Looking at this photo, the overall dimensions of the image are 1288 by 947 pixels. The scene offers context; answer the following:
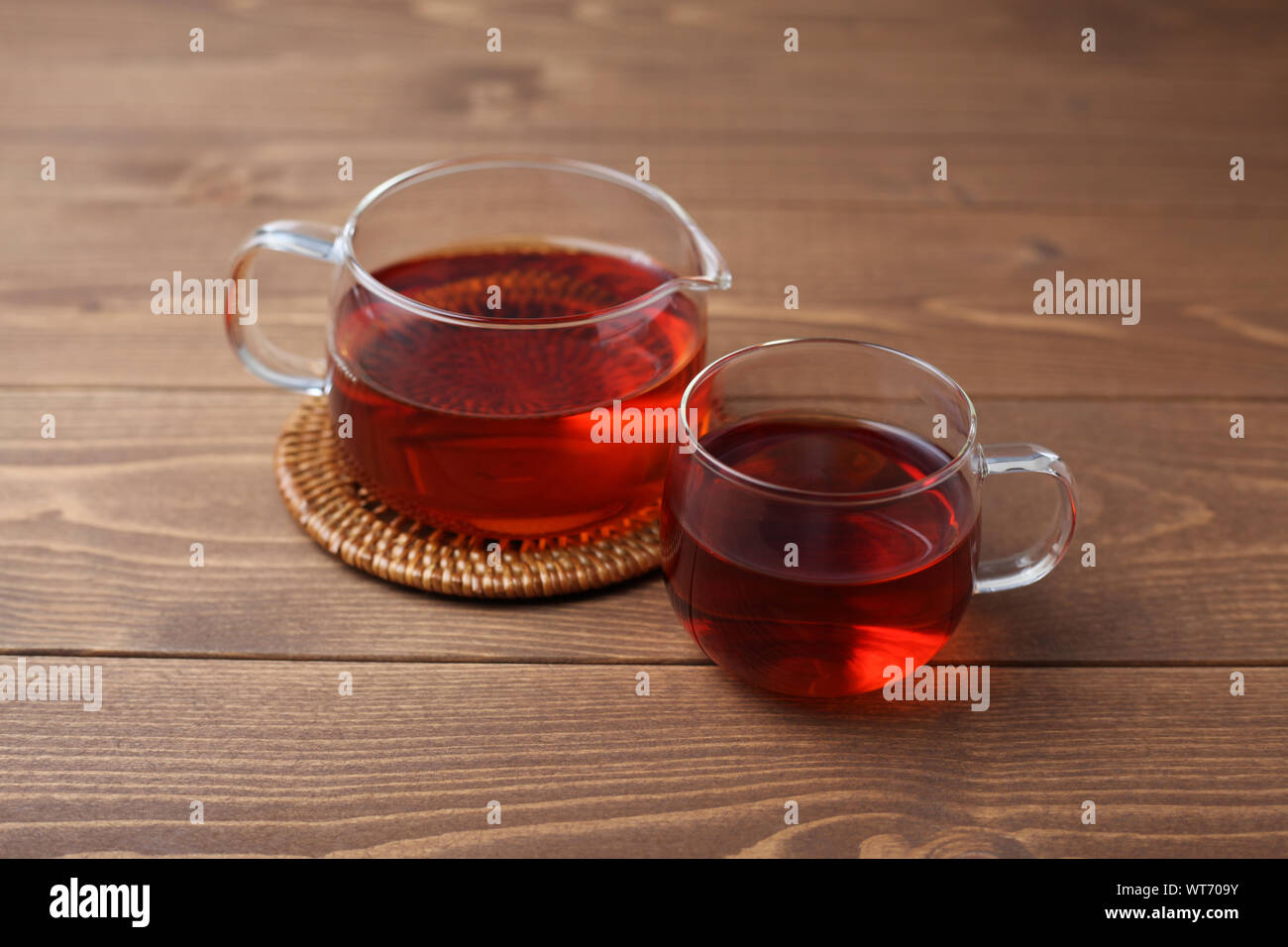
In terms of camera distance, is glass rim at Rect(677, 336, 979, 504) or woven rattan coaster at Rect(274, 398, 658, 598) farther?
woven rattan coaster at Rect(274, 398, 658, 598)

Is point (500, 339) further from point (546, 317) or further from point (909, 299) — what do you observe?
point (909, 299)

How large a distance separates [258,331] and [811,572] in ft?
1.46

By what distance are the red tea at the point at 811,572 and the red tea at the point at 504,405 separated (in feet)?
0.24

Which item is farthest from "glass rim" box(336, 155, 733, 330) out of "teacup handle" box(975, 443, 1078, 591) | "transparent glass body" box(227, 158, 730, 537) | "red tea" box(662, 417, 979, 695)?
"teacup handle" box(975, 443, 1078, 591)

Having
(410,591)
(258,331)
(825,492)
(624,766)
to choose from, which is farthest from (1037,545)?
(258,331)

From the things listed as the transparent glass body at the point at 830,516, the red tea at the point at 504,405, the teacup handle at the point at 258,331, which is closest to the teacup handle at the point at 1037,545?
the transparent glass body at the point at 830,516

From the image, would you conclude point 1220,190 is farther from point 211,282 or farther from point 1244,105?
point 211,282

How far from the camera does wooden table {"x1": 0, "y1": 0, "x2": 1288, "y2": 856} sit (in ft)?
2.29

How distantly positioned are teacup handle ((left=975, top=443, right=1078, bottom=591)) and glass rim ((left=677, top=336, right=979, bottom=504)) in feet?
0.08

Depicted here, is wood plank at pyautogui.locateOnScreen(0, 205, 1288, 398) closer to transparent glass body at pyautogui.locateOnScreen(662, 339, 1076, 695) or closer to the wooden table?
the wooden table

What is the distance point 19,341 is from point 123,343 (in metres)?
0.08

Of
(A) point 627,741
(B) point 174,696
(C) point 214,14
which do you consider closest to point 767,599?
(A) point 627,741

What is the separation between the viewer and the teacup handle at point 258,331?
849mm

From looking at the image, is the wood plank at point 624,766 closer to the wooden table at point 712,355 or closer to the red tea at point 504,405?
the wooden table at point 712,355
